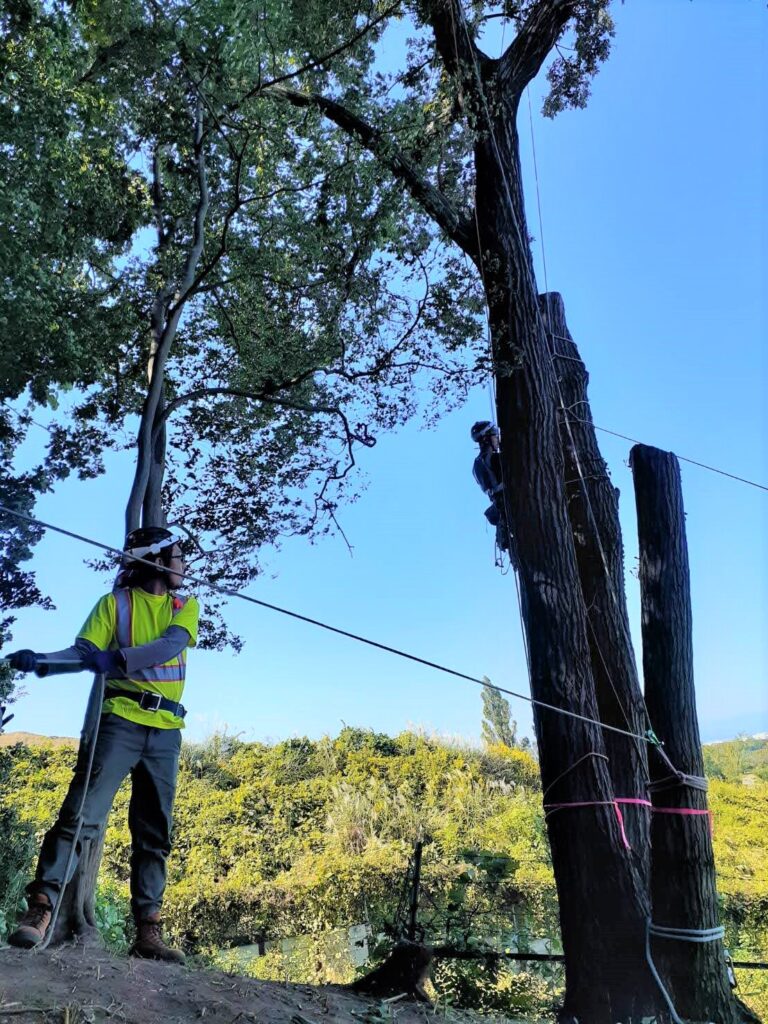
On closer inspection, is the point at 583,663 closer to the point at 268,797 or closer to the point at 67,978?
the point at 67,978

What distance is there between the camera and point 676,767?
3.29 metres

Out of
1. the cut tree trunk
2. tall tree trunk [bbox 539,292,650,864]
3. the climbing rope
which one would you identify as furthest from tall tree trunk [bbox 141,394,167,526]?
the climbing rope

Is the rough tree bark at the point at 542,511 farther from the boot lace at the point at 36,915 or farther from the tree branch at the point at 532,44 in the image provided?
the boot lace at the point at 36,915

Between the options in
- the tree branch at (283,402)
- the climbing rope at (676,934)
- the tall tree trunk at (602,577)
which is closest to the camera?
the climbing rope at (676,934)

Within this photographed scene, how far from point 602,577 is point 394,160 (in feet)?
12.3

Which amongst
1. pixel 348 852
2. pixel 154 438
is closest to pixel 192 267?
pixel 154 438

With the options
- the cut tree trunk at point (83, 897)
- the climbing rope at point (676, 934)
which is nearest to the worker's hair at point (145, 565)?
the cut tree trunk at point (83, 897)

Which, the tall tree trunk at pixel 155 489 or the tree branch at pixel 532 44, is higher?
the tree branch at pixel 532 44

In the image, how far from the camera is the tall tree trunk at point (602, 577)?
3531 mm

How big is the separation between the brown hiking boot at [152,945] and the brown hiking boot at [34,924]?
0.40 meters

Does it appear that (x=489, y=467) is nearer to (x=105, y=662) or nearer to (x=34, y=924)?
(x=105, y=662)

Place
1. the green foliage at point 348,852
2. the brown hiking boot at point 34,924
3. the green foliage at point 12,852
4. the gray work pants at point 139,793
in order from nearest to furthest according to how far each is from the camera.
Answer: the brown hiking boot at point 34,924
the gray work pants at point 139,793
the green foliage at point 348,852
the green foliage at point 12,852

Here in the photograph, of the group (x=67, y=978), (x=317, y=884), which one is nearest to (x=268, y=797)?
(x=317, y=884)

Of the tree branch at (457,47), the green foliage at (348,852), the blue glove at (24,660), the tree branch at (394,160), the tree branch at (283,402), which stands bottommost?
the green foliage at (348,852)
